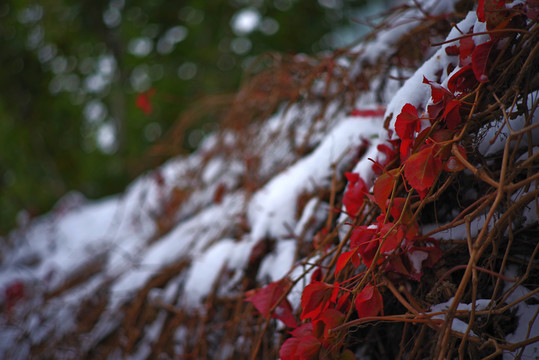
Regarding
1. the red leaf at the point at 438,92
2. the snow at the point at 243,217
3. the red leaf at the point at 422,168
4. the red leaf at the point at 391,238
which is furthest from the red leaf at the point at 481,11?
the red leaf at the point at 391,238

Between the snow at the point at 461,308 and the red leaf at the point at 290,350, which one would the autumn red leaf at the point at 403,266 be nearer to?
the snow at the point at 461,308

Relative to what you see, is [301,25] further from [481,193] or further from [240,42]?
[481,193]

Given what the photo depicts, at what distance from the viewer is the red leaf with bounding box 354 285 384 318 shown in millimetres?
472

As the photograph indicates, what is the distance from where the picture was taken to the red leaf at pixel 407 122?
0.52 m

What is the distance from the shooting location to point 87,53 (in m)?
5.99

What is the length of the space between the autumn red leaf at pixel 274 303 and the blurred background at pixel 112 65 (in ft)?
11.4

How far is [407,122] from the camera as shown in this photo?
1.73 feet

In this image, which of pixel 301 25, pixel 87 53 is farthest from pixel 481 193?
pixel 87 53

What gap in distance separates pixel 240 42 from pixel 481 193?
4822 millimetres

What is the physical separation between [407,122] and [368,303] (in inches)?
10.2

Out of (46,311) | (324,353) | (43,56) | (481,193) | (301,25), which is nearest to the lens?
(324,353)

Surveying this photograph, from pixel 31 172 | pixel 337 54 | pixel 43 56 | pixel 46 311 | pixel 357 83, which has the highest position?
pixel 43 56

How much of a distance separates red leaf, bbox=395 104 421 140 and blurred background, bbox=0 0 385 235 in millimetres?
3580

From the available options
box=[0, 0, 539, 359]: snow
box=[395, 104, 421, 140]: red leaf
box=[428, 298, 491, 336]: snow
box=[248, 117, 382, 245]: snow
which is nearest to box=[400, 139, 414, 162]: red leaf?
box=[395, 104, 421, 140]: red leaf
